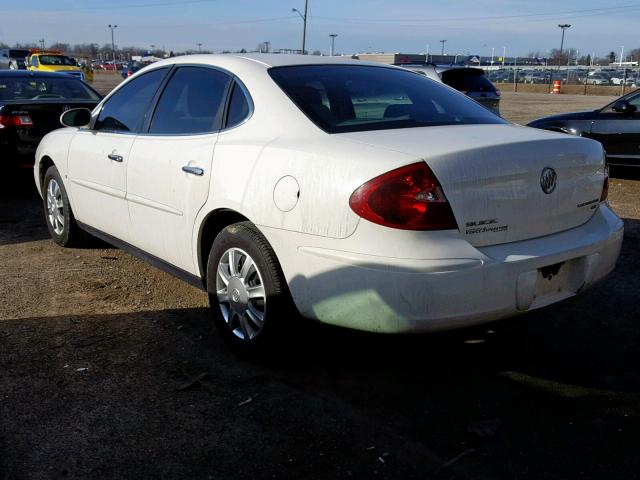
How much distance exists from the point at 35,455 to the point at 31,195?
6498mm

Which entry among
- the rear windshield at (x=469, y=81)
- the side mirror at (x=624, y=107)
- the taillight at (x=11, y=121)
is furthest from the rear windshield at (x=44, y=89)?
the rear windshield at (x=469, y=81)

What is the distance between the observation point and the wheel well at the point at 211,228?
3.71 m

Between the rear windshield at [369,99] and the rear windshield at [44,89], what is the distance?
6105 mm

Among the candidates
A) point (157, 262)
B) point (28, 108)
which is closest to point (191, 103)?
point (157, 262)

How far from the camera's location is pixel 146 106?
4.55 metres

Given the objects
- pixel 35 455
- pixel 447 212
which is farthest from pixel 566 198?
pixel 35 455

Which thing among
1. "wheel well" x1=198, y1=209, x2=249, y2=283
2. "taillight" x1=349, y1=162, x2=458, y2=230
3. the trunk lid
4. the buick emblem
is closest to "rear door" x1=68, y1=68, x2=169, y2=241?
"wheel well" x1=198, y1=209, x2=249, y2=283

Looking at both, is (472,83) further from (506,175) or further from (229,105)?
(506,175)

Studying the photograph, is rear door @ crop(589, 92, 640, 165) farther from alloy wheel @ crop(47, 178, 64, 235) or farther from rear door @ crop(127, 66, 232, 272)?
alloy wheel @ crop(47, 178, 64, 235)

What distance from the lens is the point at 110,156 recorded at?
463 centimetres

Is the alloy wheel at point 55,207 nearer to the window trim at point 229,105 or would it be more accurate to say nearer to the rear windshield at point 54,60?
the window trim at point 229,105

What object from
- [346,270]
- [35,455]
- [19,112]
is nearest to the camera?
[35,455]

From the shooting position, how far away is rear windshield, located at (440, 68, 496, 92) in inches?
566

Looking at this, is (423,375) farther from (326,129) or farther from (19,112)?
(19,112)
